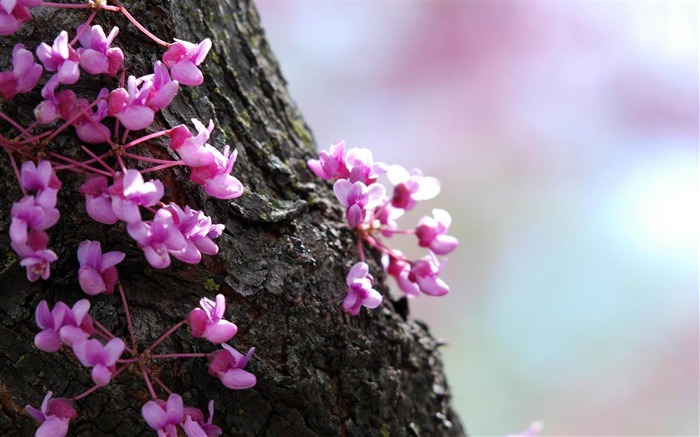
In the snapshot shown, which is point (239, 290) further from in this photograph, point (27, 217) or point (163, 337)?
point (27, 217)

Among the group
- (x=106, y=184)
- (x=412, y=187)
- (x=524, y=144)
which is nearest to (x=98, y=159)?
(x=106, y=184)

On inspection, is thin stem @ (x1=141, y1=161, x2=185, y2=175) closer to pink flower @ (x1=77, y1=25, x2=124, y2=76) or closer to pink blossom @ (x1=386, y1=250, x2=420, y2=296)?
pink flower @ (x1=77, y1=25, x2=124, y2=76)

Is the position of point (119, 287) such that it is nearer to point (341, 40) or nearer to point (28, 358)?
point (28, 358)

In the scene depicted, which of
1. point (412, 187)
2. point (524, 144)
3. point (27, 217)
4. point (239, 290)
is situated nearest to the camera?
point (27, 217)

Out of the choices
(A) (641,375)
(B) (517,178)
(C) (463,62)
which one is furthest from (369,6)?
(A) (641,375)

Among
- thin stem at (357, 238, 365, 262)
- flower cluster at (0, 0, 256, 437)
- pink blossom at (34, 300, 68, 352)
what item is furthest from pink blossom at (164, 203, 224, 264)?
thin stem at (357, 238, 365, 262)

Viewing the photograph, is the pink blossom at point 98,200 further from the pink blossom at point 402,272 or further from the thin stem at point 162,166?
the pink blossom at point 402,272
